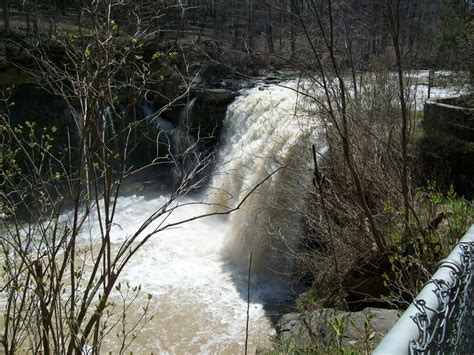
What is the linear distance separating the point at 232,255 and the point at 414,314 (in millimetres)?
9181

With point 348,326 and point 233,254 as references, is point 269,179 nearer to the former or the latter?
point 233,254

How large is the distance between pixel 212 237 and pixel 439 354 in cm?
1003

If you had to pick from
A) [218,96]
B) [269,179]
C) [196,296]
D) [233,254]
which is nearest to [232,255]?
[233,254]

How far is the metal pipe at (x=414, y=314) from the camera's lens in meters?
0.98

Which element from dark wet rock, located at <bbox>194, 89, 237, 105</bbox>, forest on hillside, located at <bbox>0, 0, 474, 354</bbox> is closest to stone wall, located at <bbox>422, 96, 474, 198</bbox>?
forest on hillside, located at <bbox>0, 0, 474, 354</bbox>

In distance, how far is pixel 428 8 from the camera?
2131 centimetres

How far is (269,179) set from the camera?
981 centimetres

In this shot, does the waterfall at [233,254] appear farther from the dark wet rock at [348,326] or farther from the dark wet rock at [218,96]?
the dark wet rock at [218,96]

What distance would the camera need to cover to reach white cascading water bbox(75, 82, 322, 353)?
758 centimetres

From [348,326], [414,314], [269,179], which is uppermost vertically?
[414,314]

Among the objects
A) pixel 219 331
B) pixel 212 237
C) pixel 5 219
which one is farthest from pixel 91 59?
pixel 212 237

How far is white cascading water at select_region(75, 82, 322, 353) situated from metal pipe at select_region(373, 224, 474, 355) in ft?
16.7

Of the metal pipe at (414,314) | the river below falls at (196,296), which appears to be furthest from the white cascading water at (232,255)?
the metal pipe at (414,314)

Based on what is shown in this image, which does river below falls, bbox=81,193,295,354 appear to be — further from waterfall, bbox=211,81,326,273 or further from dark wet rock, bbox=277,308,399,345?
dark wet rock, bbox=277,308,399,345
